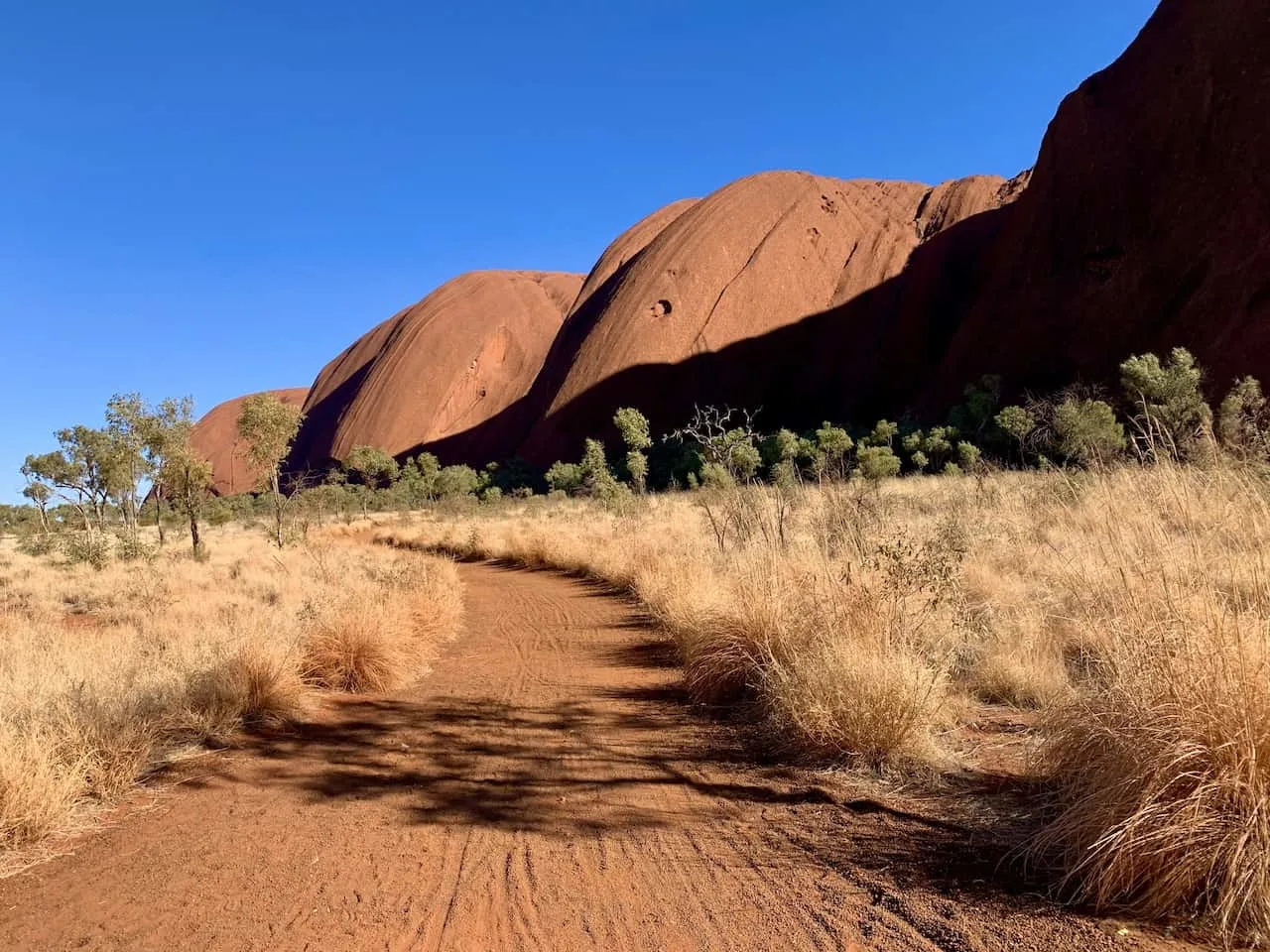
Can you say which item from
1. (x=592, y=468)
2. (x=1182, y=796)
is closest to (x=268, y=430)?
(x=1182, y=796)

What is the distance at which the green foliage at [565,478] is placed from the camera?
43.3 metres

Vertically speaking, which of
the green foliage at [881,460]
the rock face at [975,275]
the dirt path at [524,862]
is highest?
the rock face at [975,275]

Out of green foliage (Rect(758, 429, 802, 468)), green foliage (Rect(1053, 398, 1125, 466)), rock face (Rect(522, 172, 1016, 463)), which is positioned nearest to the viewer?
green foliage (Rect(1053, 398, 1125, 466))

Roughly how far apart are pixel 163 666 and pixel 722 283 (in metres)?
53.9

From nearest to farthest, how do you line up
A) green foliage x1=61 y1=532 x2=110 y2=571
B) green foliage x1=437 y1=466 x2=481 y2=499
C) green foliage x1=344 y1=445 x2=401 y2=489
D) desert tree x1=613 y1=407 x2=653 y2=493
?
1. green foliage x1=61 y1=532 x2=110 y2=571
2. desert tree x1=613 y1=407 x2=653 y2=493
3. green foliage x1=437 y1=466 x2=481 y2=499
4. green foliage x1=344 y1=445 x2=401 y2=489

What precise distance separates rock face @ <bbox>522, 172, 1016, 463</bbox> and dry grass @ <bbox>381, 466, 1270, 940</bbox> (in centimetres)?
4654

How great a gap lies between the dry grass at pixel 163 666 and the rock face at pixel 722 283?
42.3 m

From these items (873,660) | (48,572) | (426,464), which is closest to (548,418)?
(426,464)

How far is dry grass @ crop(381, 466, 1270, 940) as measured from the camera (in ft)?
7.14

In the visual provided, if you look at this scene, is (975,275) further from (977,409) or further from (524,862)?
(524,862)

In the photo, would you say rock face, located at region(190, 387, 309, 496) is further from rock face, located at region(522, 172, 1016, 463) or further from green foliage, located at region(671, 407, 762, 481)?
green foliage, located at region(671, 407, 762, 481)

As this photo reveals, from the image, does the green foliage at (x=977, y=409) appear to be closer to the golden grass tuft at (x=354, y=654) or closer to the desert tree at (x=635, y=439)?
the desert tree at (x=635, y=439)

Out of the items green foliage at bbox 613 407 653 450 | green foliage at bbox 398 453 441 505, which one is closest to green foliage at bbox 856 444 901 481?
green foliage at bbox 613 407 653 450

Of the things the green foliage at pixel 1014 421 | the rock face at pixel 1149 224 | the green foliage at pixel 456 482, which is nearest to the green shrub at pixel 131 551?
Result: the green foliage at pixel 1014 421
